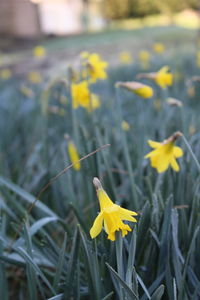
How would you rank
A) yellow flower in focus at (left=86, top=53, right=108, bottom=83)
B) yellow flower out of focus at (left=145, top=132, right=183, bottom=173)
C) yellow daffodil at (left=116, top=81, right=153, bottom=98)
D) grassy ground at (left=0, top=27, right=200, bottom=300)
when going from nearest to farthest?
grassy ground at (left=0, top=27, right=200, bottom=300) < yellow flower out of focus at (left=145, top=132, right=183, bottom=173) < yellow daffodil at (left=116, top=81, right=153, bottom=98) < yellow flower in focus at (left=86, top=53, right=108, bottom=83)

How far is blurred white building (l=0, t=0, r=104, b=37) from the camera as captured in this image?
13164 mm

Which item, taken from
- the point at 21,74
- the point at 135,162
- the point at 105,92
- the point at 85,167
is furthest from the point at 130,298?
the point at 21,74

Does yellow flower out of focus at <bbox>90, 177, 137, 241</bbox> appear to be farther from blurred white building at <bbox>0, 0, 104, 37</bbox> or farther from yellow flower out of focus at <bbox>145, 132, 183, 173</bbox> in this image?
blurred white building at <bbox>0, 0, 104, 37</bbox>

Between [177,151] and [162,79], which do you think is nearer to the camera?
A: [177,151]

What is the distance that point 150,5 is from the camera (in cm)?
2034

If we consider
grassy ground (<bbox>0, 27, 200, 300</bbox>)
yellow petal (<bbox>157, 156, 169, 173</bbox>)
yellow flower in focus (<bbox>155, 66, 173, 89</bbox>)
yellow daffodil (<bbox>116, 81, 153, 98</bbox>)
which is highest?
yellow daffodil (<bbox>116, 81, 153, 98</bbox>)

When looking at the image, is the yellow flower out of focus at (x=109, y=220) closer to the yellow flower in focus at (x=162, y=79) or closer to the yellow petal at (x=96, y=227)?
the yellow petal at (x=96, y=227)

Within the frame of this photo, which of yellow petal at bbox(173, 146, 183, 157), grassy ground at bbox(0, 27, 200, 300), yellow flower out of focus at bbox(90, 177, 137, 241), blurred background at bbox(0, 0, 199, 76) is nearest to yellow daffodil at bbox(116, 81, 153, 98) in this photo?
grassy ground at bbox(0, 27, 200, 300)

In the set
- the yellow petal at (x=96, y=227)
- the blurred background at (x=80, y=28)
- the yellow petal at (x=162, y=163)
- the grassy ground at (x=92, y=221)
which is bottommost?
the blurred background at (x=80, y=28)

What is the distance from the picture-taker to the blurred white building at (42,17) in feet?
43.2

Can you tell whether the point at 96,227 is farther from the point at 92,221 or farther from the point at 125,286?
the point at 92,221

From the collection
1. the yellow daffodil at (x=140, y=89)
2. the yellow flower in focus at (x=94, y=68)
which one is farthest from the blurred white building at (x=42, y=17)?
the yellow daffodil at (x=140, y=89)

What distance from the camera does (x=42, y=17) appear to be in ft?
47.0

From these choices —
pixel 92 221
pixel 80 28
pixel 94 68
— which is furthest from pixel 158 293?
pixel 80 28
